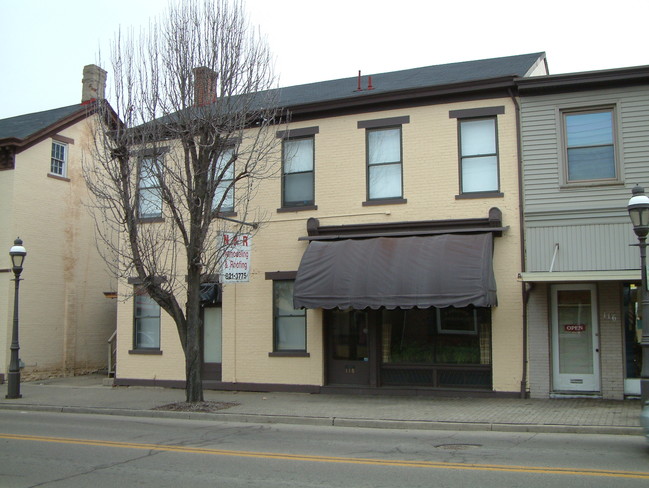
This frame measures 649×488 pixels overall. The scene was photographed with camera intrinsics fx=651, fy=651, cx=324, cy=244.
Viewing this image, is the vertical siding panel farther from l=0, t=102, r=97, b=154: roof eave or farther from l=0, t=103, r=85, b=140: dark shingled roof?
l=0, t=103, r=85, b=140: dark shingled roof

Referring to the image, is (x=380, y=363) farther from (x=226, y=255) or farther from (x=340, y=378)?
(x=226, y=255)

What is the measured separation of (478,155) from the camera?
15375 mm

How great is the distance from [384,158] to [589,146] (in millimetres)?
4752

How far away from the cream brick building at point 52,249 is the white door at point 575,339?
1310 centimetres

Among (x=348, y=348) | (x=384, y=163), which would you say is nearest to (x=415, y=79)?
(x=384, y=163)

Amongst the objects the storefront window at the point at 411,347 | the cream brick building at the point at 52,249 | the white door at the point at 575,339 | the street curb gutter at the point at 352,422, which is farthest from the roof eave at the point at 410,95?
the street curb gutter at the point at 352,422

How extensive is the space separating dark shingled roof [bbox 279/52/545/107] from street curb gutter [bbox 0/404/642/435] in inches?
314

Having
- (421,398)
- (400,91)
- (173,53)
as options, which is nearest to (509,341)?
(421,398)

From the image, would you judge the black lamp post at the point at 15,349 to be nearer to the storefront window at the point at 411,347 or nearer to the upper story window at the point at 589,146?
the storefront window at the point at 411,347

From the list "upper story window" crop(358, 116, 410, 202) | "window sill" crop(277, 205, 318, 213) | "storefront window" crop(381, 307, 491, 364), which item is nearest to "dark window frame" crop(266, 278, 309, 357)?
"window sill" crop(277, 205, 318, 213)

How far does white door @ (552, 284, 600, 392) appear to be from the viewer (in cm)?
1416

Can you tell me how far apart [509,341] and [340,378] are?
4235 mm

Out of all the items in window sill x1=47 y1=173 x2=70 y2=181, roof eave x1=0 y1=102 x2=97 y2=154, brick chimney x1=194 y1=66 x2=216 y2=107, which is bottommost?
window sill x1=47 y1=173 x2=70 y2=181

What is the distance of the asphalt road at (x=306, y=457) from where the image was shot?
301 inches
